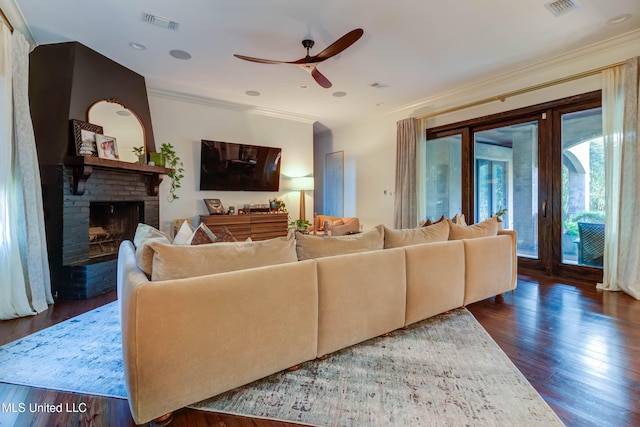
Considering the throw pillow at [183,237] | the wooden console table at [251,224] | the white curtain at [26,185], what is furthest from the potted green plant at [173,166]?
the throw pillow at [183,237]

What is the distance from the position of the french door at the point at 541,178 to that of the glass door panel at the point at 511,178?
0.04 ft

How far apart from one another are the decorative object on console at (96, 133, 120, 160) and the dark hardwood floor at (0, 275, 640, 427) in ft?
5.29

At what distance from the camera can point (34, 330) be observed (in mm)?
2414

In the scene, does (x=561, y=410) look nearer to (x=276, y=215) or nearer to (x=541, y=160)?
(x=541, y=160)

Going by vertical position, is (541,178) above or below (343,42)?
below

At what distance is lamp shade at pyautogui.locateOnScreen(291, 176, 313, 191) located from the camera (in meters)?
6.16

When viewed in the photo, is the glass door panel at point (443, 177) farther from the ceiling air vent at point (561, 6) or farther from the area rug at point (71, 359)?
the area rug at point (71, 359)

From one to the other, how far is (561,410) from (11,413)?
8.76ft

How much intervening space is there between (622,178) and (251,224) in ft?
16.3

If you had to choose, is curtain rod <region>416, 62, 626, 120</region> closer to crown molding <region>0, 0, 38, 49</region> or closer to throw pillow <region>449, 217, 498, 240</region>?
throw pillow <region>449, 217, 498, 240</region>

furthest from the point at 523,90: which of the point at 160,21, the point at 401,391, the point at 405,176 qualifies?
the point at 160,21

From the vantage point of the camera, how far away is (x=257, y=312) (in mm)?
1611

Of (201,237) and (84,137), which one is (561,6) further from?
(84,137)

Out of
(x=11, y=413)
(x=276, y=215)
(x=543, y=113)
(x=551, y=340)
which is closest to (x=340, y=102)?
(x=276, y=215)
